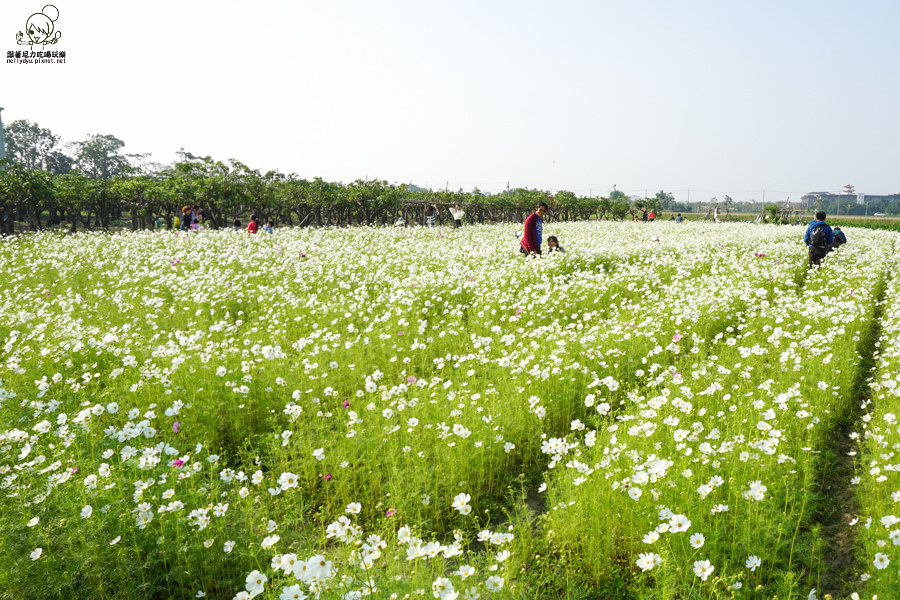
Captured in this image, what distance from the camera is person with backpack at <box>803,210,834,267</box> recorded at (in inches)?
541

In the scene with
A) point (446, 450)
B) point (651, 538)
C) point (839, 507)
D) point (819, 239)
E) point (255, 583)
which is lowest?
point (839, 507)

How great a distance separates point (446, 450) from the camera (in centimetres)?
434

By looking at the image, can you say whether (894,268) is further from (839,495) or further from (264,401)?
(264,401)

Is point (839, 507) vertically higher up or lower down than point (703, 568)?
lower down

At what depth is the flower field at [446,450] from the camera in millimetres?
2988

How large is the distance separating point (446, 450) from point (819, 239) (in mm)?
13903

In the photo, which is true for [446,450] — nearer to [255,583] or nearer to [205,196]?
[255,583]

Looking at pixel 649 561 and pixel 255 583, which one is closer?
pixel 255 583

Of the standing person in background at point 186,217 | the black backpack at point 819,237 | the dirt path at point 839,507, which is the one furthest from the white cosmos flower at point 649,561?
the standing person in background at point 186,217

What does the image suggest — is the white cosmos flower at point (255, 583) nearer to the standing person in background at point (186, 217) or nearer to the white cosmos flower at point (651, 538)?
the white cosmos flower at point (651, 538)

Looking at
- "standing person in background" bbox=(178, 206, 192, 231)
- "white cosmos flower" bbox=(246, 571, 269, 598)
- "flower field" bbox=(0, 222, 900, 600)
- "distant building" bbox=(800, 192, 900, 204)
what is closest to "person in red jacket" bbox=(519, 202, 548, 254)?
"flower field" bbox=(0, 222, 900, 600)

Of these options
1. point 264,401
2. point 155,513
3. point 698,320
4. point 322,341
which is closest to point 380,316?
point 322,341

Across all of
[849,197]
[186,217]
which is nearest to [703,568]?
[186,217]

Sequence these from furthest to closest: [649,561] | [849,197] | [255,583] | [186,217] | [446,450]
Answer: [849,197] < [186,217] < [446,450] < [649,561] < [255,583]
